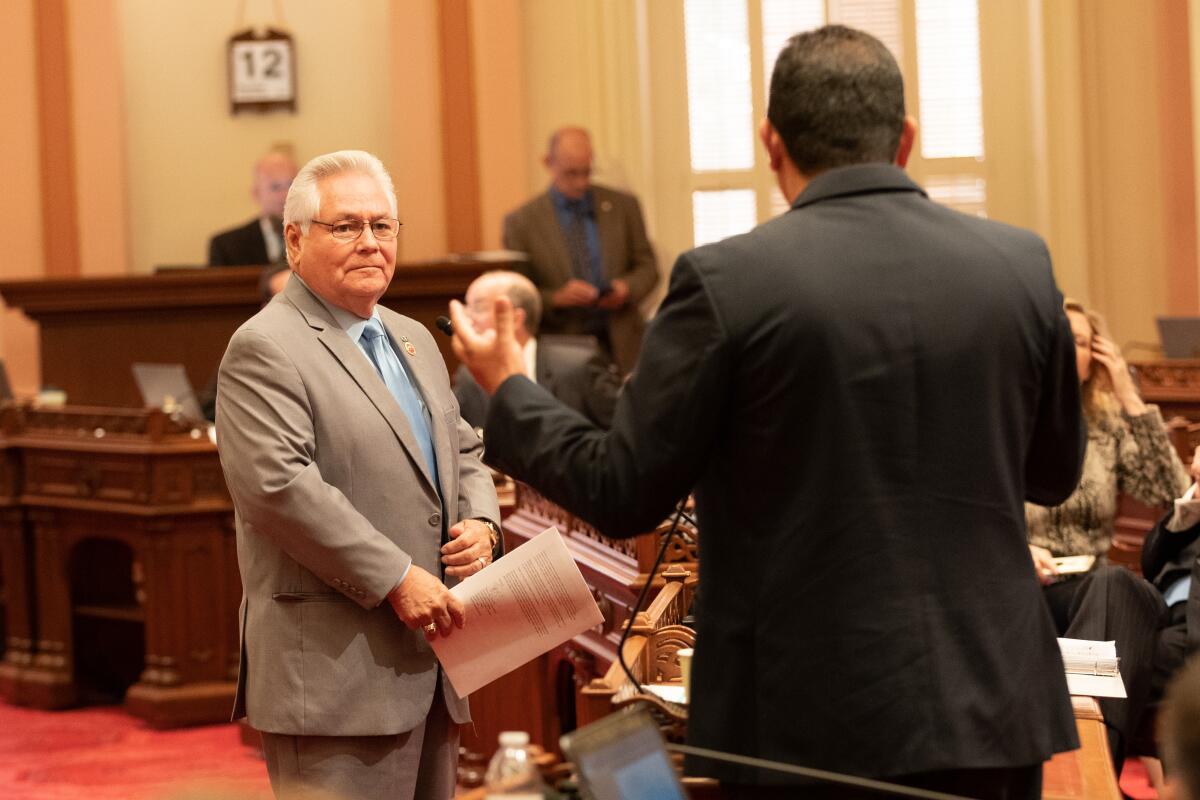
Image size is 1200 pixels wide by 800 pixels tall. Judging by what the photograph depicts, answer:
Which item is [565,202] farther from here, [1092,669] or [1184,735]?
[1184,735]

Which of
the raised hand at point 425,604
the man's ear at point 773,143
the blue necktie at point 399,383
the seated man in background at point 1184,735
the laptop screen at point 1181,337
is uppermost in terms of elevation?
the man's ear at point 773,143

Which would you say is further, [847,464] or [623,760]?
[847,464]

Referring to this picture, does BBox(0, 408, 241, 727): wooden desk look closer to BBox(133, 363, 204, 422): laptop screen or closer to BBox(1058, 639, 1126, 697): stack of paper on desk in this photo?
BBox(133, 363, 204, 422): laptop screen

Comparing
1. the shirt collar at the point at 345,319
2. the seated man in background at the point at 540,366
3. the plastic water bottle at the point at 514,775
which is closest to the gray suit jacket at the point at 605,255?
the seated man in background at the point at 540,366

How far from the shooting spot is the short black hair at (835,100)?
1.80 metres

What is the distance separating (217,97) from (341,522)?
7323mm

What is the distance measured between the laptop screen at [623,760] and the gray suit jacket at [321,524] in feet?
3.51

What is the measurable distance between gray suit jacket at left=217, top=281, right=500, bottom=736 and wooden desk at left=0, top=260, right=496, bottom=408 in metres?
4.65

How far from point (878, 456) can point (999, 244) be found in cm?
30

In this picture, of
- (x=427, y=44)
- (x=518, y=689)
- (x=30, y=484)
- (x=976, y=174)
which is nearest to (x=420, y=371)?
(x=518, y=689)

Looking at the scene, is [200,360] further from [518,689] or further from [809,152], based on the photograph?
[809,152]

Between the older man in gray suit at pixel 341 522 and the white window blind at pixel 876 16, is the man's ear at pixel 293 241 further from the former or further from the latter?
the white window blind at pixel 876 16

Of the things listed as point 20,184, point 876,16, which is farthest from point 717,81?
point 20,184

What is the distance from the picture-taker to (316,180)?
8.93 ft
